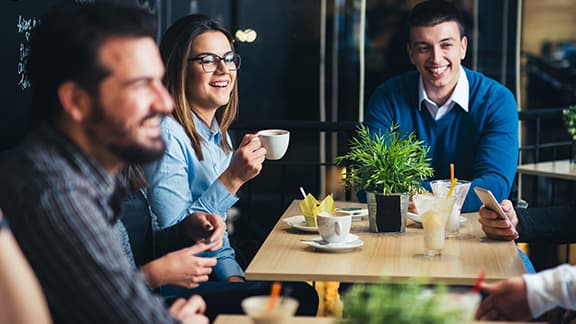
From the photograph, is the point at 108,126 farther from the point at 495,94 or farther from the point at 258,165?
the point at 495,94

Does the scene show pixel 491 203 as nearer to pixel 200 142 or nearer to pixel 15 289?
pixel 200 142

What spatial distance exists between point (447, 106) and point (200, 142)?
110 cm

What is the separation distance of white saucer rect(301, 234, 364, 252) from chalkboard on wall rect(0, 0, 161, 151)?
1114 millimetres

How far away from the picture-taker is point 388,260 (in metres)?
2.46

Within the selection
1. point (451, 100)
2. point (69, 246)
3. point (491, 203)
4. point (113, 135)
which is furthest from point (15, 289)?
point (451, 100)

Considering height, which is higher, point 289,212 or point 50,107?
point 50,107

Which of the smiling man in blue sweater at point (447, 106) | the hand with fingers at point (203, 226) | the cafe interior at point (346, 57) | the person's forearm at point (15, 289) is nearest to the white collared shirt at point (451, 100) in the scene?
the smiling man in blue sweater at point (447, 106)

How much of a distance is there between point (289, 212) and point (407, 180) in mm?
588

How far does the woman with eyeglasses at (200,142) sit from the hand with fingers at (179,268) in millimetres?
528

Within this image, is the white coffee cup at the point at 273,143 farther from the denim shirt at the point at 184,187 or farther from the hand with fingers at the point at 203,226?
the hand with fingers at the point at 203,226

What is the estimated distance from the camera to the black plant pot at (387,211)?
275 centimetres

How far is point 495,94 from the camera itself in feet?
11.7

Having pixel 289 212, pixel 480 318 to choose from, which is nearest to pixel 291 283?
pixel 289 212

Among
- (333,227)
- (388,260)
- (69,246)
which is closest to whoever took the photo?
(69,246)
